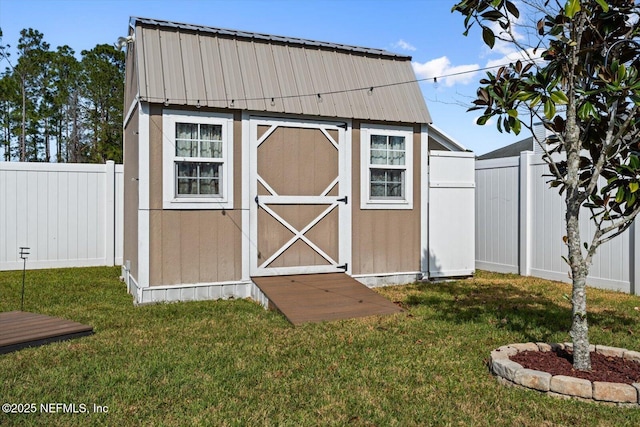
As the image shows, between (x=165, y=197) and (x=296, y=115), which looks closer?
(x=165, y=197)

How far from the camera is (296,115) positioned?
25.2 feet

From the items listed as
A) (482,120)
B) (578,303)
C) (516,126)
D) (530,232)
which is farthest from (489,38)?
(530,232)

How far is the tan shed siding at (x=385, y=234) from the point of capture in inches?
320

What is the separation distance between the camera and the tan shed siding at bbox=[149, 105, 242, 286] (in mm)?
6883

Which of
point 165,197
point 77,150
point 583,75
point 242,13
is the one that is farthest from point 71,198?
point 77,150

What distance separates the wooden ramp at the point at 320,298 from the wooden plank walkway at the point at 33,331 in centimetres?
218

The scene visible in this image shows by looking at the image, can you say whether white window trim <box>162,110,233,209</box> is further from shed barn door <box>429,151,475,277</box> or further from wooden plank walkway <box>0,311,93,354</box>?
shed barn door <box>429,151,475,277</box>

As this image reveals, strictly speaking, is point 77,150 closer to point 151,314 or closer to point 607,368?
point 151,314

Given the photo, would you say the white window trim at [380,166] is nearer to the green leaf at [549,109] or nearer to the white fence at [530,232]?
the white fence at [530,232]

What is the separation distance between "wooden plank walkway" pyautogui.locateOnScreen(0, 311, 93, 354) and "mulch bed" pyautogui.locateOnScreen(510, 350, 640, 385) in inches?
160

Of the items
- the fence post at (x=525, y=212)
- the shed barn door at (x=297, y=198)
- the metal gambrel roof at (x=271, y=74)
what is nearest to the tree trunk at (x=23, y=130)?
the metal gambrel roof at (x=271, y=74)

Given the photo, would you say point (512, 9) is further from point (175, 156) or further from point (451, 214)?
point (451, 214)

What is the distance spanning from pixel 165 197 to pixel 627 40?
17.7 feet

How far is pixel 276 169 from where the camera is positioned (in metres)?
7.59
